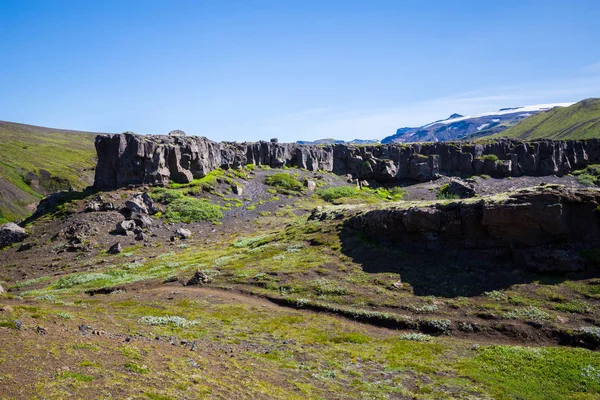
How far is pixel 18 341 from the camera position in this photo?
58.0 ft

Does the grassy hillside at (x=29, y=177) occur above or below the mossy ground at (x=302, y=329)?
above

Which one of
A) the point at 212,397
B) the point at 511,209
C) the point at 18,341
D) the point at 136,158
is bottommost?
the point at 212,397

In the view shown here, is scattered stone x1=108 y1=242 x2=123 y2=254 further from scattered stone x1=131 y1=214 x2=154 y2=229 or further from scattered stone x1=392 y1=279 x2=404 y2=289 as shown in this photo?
scattered stone x1=392 y1=279 x2=404 y2=289

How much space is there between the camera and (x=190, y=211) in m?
83.2

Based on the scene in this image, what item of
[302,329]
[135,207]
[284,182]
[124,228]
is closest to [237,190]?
[284,182]

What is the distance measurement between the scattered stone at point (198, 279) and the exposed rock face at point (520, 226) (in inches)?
993

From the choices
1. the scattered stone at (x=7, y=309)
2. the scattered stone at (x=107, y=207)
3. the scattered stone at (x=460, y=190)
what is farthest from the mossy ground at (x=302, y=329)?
the scattered stone at (x=460, y=190)

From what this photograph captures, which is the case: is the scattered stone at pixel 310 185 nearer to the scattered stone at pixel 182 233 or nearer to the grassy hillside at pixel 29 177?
the scattered stone at pixel 182 233

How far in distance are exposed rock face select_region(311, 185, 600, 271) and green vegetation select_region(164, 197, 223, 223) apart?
52282mm

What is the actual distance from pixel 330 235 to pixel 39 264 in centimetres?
4755

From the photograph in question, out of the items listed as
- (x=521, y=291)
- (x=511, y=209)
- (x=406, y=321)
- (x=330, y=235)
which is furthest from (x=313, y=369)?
(x=330, y=235)

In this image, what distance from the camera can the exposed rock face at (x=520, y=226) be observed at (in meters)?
34.8

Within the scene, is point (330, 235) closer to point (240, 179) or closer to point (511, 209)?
point (511, 209)

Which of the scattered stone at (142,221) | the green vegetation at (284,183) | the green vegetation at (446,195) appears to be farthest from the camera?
the green vegetation at (284,183)
